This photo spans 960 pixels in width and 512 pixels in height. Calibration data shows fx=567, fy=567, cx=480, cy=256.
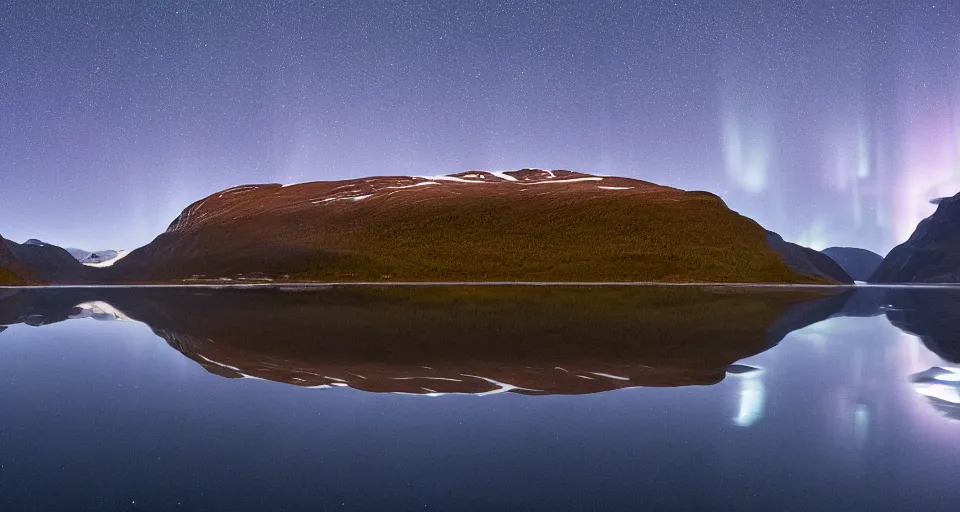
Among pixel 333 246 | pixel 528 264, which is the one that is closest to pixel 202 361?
pixel 528 264

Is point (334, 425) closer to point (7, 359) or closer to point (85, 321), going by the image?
point (7, 359)

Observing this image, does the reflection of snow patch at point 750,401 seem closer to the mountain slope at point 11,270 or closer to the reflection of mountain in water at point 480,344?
the reflection of mountain in water at point 480,344

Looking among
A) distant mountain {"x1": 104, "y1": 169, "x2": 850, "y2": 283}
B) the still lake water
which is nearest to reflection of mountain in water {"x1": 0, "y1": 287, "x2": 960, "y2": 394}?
the still lake water

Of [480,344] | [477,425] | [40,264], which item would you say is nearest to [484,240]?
[480,344]

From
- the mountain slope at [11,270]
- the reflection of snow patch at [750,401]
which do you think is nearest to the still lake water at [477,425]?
the reflection of snow patch at [750,401]

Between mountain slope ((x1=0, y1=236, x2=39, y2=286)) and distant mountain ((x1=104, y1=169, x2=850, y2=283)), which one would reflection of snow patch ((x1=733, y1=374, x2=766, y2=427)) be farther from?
mountain slope ((x1=0, y1=236, x2=39, y2=286))
